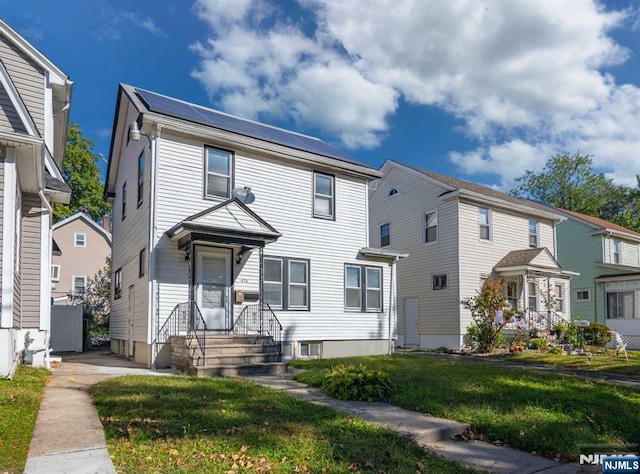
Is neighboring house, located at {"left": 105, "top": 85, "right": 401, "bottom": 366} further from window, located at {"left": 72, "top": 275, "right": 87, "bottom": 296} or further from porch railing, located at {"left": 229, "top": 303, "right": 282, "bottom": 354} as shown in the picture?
window, located at {"left": 72, "top": 275, "right": 87, "bottom": 296}

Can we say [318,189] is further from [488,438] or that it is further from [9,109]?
[488,438]

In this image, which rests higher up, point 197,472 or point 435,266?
point 435,266

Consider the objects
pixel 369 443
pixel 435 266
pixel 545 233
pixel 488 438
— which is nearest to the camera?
pixel 369 443

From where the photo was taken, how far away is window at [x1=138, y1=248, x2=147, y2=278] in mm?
12247

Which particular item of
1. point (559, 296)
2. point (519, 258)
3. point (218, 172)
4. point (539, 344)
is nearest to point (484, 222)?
point (519, 258)

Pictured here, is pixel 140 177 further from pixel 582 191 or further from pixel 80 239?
pixel 582 191

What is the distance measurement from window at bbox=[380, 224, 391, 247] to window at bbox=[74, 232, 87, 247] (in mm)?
19916

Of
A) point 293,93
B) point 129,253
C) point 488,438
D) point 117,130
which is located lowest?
point 488,438

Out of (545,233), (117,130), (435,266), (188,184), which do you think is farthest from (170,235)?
(545,233)

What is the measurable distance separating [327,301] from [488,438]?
→ 8.66 m

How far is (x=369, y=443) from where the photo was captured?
509 cm

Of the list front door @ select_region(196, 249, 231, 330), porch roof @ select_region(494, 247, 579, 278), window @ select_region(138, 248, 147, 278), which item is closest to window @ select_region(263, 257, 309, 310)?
front door @ select_region(196, 249, 231, 330)

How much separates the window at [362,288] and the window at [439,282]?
213 inches

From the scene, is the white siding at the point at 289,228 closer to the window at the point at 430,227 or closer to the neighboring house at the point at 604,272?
the window at the point at 430,227
